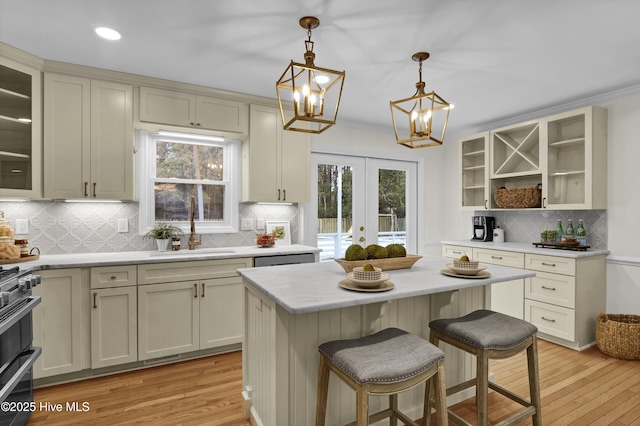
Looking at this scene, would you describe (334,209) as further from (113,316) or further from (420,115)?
(113,316)

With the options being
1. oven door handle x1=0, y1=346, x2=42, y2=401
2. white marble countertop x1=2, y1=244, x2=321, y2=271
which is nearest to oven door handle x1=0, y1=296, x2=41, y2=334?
oven door handle x1=0, y1=346, x2=42, y2=401

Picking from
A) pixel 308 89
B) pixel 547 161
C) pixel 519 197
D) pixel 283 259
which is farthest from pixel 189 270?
pixel 547 161

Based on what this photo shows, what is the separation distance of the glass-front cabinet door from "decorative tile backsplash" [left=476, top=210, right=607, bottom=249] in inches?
196

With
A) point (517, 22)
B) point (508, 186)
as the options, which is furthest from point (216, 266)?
point (508, 186)

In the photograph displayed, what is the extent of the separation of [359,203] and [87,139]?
308 cm

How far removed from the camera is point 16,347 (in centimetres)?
186

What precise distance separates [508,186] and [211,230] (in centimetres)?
368

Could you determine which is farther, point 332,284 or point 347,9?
point 347,9

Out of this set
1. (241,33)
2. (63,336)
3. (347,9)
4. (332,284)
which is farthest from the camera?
(63,336)

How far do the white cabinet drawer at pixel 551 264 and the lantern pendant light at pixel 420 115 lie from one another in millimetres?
1559

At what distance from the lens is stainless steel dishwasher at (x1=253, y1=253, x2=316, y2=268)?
10.8 feet

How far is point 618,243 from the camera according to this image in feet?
11.3

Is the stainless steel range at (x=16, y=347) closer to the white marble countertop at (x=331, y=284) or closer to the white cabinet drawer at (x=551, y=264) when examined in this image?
the white marble countertop at (x=331, y=284)

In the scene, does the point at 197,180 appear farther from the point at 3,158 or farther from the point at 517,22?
Answer: the point at 517,22
